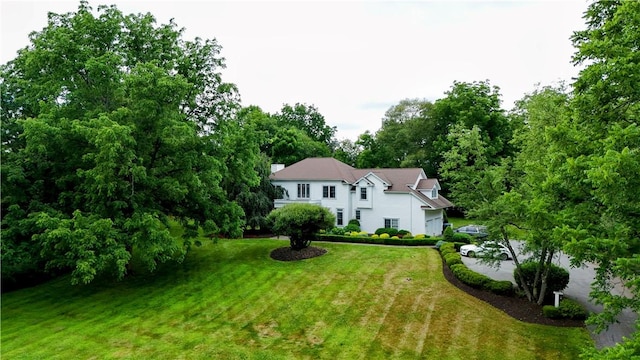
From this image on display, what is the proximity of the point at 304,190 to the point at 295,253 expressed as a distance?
12.7m

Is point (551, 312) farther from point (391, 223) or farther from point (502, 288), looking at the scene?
point (391, 223)

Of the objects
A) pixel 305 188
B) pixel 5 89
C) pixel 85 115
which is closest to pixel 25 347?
pixel 85 115

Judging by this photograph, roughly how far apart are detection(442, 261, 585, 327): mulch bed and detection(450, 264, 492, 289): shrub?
222mm

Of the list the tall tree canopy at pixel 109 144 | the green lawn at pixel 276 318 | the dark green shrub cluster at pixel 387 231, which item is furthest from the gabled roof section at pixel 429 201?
the tall tree canopy at pixel 109 144

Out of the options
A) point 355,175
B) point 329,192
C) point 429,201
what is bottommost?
point 429,201

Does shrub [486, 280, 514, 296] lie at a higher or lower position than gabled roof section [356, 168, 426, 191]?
lower

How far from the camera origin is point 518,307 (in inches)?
629

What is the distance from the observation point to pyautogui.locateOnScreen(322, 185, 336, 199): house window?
35.6 metres

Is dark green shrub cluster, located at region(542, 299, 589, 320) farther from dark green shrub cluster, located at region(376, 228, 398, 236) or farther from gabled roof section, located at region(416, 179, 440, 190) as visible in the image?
gabled roof section, located at region(416, 179, 440, 190)

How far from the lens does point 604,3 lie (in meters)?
10.4

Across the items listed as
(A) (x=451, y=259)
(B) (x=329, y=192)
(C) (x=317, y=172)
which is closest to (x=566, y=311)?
(A) (x=451, y=259)

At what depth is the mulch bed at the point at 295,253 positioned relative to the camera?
2395cm

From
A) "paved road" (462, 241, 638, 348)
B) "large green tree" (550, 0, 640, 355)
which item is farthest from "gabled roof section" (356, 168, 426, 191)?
"large green tree" (550, 0, 640, 355)

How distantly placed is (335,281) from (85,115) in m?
14.7
